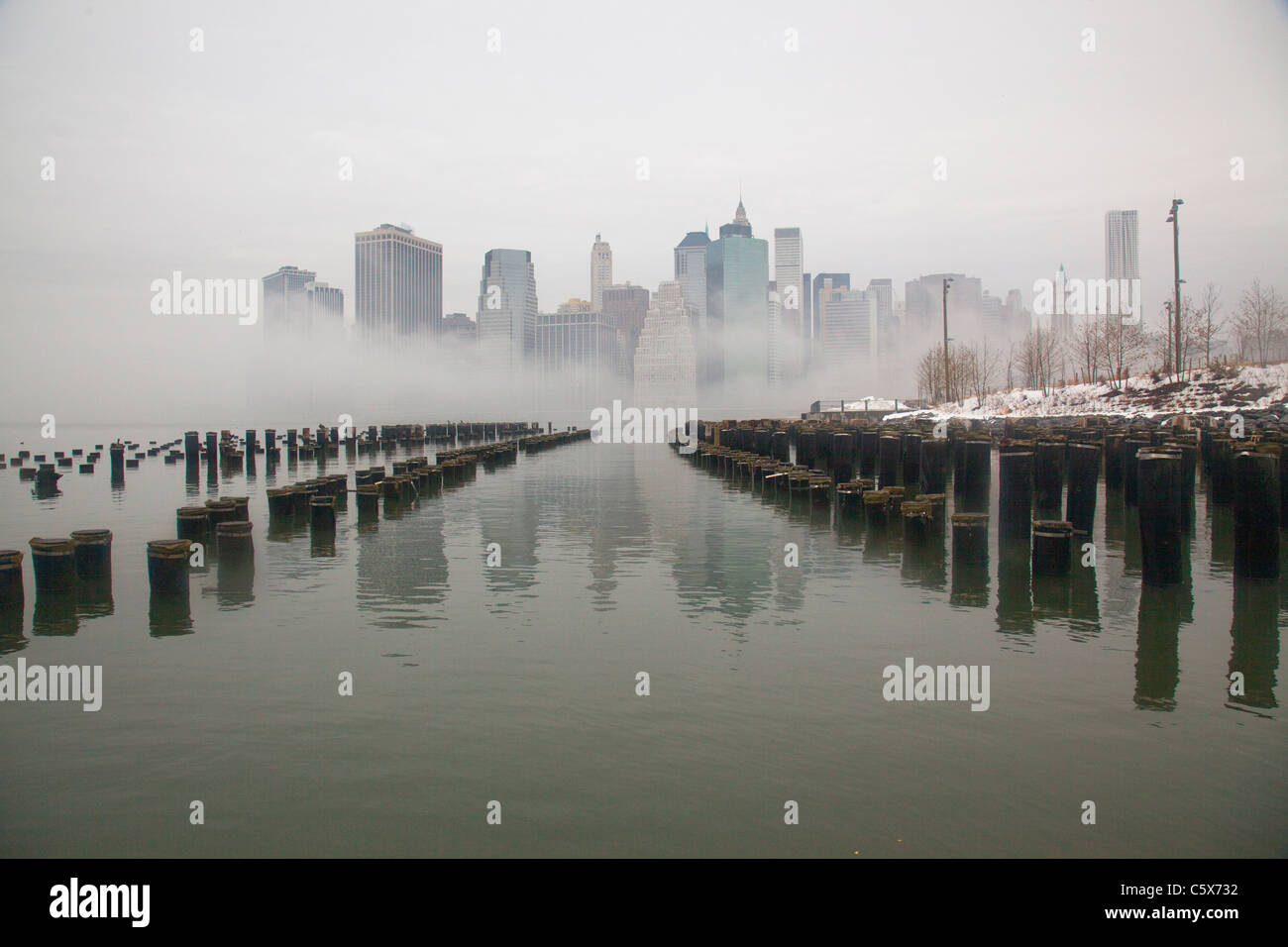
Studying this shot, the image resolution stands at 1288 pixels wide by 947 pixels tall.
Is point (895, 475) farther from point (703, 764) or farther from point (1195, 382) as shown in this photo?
point (1195, 382)

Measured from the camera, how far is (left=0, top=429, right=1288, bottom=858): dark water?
6.54 m

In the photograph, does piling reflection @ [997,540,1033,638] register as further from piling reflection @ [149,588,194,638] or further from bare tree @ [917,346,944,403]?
bare tree @ [917,346,944,403]

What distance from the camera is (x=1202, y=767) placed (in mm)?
7477

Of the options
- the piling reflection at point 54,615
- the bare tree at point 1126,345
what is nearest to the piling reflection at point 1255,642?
the piling reflection at point 54,615

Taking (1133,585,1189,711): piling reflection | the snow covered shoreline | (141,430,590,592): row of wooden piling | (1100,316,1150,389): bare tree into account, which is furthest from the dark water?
(1100,316,1150,389): bare tree

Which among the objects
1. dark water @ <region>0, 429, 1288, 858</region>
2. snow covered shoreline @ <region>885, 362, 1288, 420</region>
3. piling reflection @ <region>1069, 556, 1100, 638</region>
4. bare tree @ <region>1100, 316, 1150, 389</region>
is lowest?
dark water @ <region>0, 429, 1288, 858</region>

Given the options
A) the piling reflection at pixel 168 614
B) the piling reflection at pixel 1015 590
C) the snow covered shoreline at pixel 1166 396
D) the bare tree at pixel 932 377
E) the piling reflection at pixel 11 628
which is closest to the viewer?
the piling reflection at pixel 11 628

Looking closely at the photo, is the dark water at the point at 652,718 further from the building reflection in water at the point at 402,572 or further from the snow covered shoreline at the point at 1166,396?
the snow covered shoreline at the point at 1166,396

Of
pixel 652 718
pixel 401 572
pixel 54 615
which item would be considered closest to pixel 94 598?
pixel 54 615

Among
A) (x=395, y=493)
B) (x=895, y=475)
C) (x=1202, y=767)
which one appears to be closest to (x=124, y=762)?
(x=1202, y=767)

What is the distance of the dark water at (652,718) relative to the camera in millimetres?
6543

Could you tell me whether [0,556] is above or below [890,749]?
above
